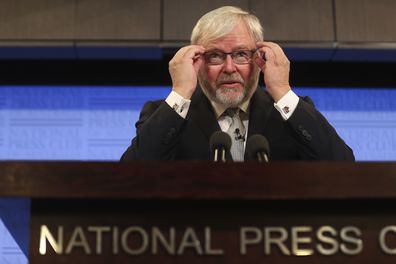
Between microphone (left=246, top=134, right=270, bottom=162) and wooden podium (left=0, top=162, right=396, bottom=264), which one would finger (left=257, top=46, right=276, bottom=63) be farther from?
wooden podium (left=0, top=162, right=396, bottom=264)

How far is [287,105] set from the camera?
1874 millimetres

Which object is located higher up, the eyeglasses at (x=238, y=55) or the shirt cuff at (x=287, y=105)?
the eyeglasses at (x=238, y=55)

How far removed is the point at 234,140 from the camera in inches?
79.4

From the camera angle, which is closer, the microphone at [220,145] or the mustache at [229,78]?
the microphone at [220,145]

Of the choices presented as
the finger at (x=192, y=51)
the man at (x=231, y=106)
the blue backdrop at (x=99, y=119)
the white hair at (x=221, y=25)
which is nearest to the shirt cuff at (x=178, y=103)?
the man at (x=231, y=106)

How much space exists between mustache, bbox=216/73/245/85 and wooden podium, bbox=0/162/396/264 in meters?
0.93

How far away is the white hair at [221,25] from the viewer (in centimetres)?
212

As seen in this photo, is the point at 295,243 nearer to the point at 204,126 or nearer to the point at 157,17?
the point at 204,126

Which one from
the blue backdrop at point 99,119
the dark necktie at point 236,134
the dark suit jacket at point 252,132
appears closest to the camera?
the dark suit jacket at point 252,132

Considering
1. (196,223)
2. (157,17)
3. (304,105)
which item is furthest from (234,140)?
(157,17)

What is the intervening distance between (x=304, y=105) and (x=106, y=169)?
2.56ft

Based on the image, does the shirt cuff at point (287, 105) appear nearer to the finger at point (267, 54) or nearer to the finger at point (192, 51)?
the finger at point (267, 54)

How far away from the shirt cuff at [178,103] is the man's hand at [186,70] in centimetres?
2

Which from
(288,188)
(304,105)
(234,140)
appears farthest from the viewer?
(234,140)
